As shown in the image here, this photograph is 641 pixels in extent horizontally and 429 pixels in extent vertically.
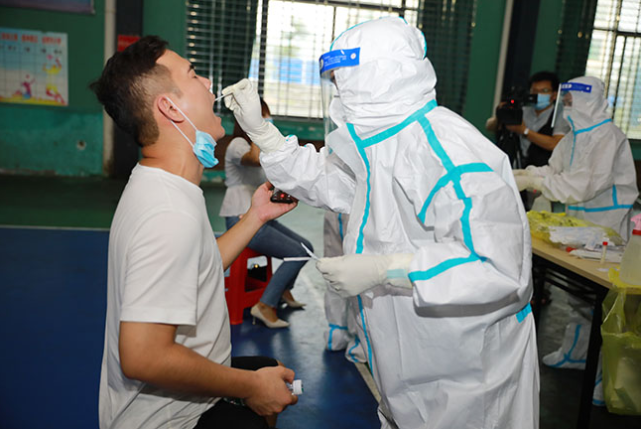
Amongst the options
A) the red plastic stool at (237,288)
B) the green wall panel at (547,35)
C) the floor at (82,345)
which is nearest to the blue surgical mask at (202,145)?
the floor at (82,345)

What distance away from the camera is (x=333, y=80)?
157 centimetres

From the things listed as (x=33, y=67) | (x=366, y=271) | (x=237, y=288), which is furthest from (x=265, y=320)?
(x=33, y=67)

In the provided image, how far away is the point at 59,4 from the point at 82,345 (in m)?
5.05

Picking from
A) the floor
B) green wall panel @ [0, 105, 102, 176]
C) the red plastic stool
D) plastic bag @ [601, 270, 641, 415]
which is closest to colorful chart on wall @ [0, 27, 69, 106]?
green wall panel @ [0, 105, 102, 176]

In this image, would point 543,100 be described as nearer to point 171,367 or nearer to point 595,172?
point 595,172

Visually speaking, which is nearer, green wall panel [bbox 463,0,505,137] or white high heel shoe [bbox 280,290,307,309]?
white high heel shoe [bbox 280,290,307,309]

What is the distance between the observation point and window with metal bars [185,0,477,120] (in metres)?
6.37

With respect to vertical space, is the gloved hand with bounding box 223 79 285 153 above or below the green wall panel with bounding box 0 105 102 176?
above

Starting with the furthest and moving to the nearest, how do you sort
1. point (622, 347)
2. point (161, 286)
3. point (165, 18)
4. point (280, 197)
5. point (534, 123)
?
point (165, 18) → point (534, 123) → point (622, 347) → point (280, 197) → point (161, 286)

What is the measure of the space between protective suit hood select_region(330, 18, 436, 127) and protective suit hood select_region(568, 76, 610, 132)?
1.86m

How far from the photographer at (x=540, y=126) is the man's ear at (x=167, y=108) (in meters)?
3.00

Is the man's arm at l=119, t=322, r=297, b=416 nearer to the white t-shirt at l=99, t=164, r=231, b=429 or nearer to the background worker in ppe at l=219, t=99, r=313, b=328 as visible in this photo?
the white t-shirt at l=99, t=164, r=231, b=429

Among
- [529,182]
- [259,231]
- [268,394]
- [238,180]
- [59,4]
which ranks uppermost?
[59,4]

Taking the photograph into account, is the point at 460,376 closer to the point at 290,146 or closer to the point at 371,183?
the point at 371,183
